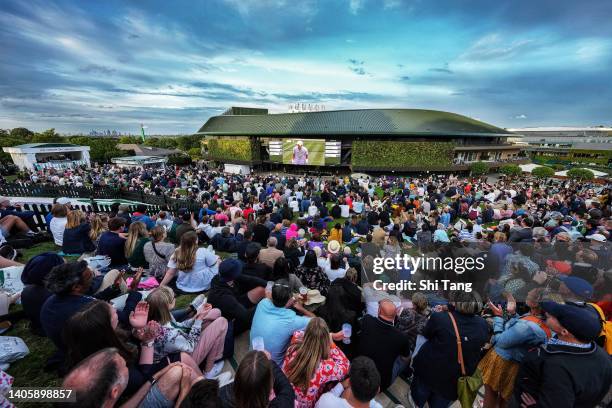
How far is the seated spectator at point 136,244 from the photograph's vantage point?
5648 mm

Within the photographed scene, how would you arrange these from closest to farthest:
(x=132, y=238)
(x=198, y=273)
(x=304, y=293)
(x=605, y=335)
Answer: (x=605, y=335) < (x=304, y=293) < (x=198, y=273) < (x=132, y=238)

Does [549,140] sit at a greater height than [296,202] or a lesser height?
greater

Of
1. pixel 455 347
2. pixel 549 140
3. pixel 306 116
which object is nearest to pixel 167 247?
pixel 455 347

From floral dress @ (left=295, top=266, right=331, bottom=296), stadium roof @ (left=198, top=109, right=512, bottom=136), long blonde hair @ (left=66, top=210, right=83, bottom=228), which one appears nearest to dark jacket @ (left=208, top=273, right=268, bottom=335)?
floral dress @ (left=295, top=266, right=331, bottom=296)

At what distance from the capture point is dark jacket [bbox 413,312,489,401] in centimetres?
290

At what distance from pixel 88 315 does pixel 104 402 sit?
96 centimetres

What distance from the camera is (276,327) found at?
10.8 ft

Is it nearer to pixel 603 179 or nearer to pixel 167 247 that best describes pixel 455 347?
pixel 167 247

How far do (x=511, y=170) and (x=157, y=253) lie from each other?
50104mm

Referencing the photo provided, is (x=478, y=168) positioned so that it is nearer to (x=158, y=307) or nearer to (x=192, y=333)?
(x=192, y=333)

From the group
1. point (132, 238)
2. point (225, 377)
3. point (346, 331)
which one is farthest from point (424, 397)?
point (132, 238)

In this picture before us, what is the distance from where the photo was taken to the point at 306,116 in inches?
1854

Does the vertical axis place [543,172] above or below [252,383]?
below

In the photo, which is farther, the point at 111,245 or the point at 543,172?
the point at 543,172
